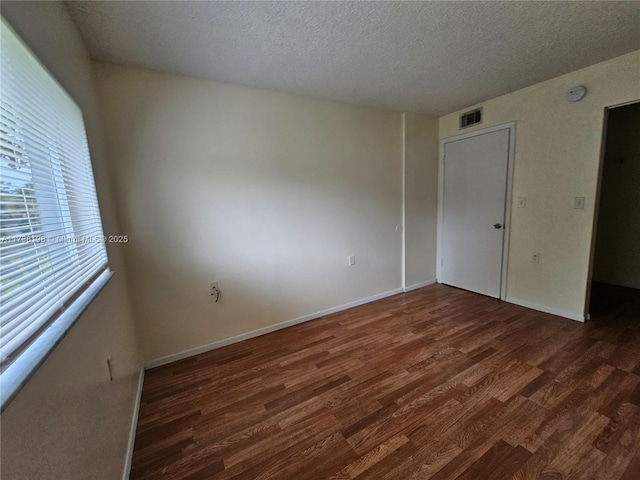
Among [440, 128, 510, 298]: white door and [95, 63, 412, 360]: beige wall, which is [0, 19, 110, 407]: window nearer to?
[95, 63, 412, 360]: beige wall

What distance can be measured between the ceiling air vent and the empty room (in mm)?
34

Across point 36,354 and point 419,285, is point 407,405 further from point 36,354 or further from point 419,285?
point 419,285

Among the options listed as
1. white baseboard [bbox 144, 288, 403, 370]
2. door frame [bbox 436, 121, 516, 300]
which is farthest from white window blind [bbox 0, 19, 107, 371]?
door frame [bbox 436, 121, 516, 300]

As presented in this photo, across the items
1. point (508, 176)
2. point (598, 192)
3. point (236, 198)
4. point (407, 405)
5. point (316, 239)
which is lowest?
point (407, 405)

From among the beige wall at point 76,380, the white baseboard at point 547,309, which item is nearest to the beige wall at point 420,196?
the white baseboard at point 547,309

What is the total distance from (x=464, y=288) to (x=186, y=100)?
382cm

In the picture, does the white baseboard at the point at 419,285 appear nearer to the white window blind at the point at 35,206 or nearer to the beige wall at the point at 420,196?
the beige wall at the point at 420,196

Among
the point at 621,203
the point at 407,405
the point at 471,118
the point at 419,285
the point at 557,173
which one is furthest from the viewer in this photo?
the point at 419,285

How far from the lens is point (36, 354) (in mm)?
669

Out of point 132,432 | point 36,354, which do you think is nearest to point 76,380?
point 36,354

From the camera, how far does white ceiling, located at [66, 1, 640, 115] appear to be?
1.46 m

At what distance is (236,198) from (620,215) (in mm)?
4727

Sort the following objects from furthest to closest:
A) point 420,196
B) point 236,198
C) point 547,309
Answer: point 420,196 < point 547,309 < point 236,198

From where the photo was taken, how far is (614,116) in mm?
3234
